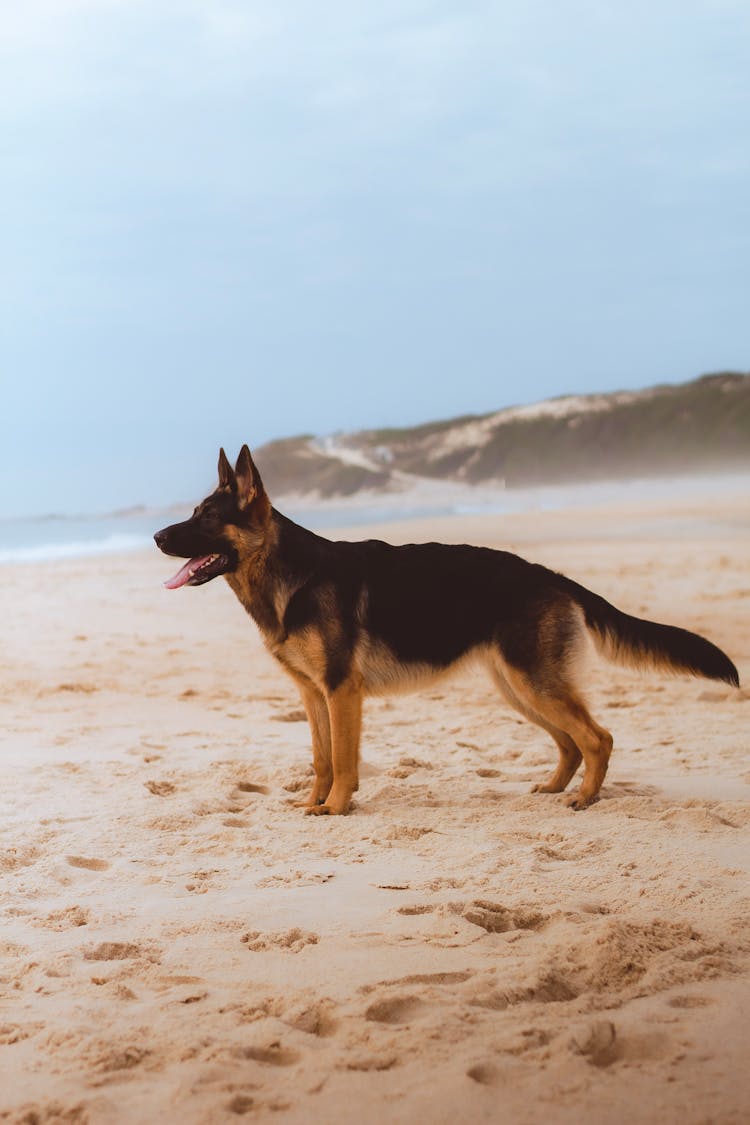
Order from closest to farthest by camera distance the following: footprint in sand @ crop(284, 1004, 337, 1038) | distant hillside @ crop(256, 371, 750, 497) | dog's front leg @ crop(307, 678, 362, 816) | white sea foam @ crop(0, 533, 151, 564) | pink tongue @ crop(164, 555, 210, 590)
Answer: footprint in sand @ crop(284, 1004, 337, 1038), pink tongue @ crop(164, 555, 210, 590), dog's front leg @ crop(307, 678, 362, 816), white sea foam @ crop(0, 533, 151, 564), distant hillside @ crop(256, 371, 750, 497)

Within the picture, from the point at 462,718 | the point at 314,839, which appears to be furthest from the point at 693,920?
the point at 462,718

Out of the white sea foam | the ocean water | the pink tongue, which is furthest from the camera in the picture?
the ocean water

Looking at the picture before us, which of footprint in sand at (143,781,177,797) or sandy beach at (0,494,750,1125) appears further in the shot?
footprint in sand at (143,781,177,797)

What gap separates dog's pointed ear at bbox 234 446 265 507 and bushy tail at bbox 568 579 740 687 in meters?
1.72

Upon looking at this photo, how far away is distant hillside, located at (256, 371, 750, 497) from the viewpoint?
6119cm

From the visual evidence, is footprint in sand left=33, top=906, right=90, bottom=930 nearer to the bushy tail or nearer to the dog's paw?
the dog's paw

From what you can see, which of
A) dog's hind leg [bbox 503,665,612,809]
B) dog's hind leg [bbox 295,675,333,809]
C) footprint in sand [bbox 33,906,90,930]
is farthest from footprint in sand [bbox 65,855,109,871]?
dog's hind leg [bbox 503,665,612,809]

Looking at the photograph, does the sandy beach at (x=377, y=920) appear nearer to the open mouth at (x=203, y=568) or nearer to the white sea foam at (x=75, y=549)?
the open mouth at (x=203, y=568)

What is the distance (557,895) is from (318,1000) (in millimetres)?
1250

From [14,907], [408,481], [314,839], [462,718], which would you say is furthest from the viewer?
[408,481]

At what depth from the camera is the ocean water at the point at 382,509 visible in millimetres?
30562

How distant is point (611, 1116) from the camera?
8.18 ft

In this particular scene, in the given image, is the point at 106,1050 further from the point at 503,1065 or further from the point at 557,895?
the point at 557,895

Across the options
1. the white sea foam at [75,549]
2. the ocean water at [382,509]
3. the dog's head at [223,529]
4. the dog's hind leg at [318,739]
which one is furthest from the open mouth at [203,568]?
the white sea foam at [75,549]
